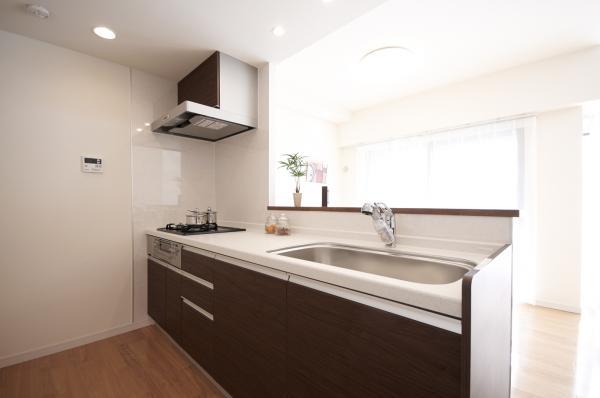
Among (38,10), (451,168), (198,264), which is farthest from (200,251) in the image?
(451,168)

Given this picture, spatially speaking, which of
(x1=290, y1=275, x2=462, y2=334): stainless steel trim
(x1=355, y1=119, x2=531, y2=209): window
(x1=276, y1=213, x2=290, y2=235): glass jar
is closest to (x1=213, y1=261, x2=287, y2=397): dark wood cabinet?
(x1=290, y1=275, x2=462, y2=334): stainless steel trim

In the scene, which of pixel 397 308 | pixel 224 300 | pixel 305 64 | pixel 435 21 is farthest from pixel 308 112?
pixel 397 308

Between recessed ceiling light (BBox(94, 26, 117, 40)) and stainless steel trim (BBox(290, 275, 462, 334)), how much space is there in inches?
82.1

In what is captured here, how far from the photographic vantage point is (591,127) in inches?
113

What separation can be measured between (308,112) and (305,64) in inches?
46.0

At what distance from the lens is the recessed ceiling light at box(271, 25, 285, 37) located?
1746mm

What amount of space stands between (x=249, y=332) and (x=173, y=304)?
0.94 metres

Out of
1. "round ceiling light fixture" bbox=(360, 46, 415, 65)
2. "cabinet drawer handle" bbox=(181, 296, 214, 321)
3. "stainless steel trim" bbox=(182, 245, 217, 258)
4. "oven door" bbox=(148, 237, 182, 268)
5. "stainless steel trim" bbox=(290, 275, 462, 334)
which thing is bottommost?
"cabinet drawer handle" bbox=(181, 296, 214, 321)

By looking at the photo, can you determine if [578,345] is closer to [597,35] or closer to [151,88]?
[597,35]

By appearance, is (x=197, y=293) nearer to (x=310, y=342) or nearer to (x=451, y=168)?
(x=310, y=342)

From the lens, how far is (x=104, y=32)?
176 centimetres

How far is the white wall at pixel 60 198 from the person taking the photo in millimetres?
1744

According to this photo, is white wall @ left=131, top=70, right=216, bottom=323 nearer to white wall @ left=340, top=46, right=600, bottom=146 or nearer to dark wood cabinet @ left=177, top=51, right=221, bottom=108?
dark wood cabinet @ left=177, top=51, right=221, bottom=108

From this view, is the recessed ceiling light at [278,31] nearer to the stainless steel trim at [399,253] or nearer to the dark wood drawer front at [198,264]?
the stainless steel trim at [399,253]
